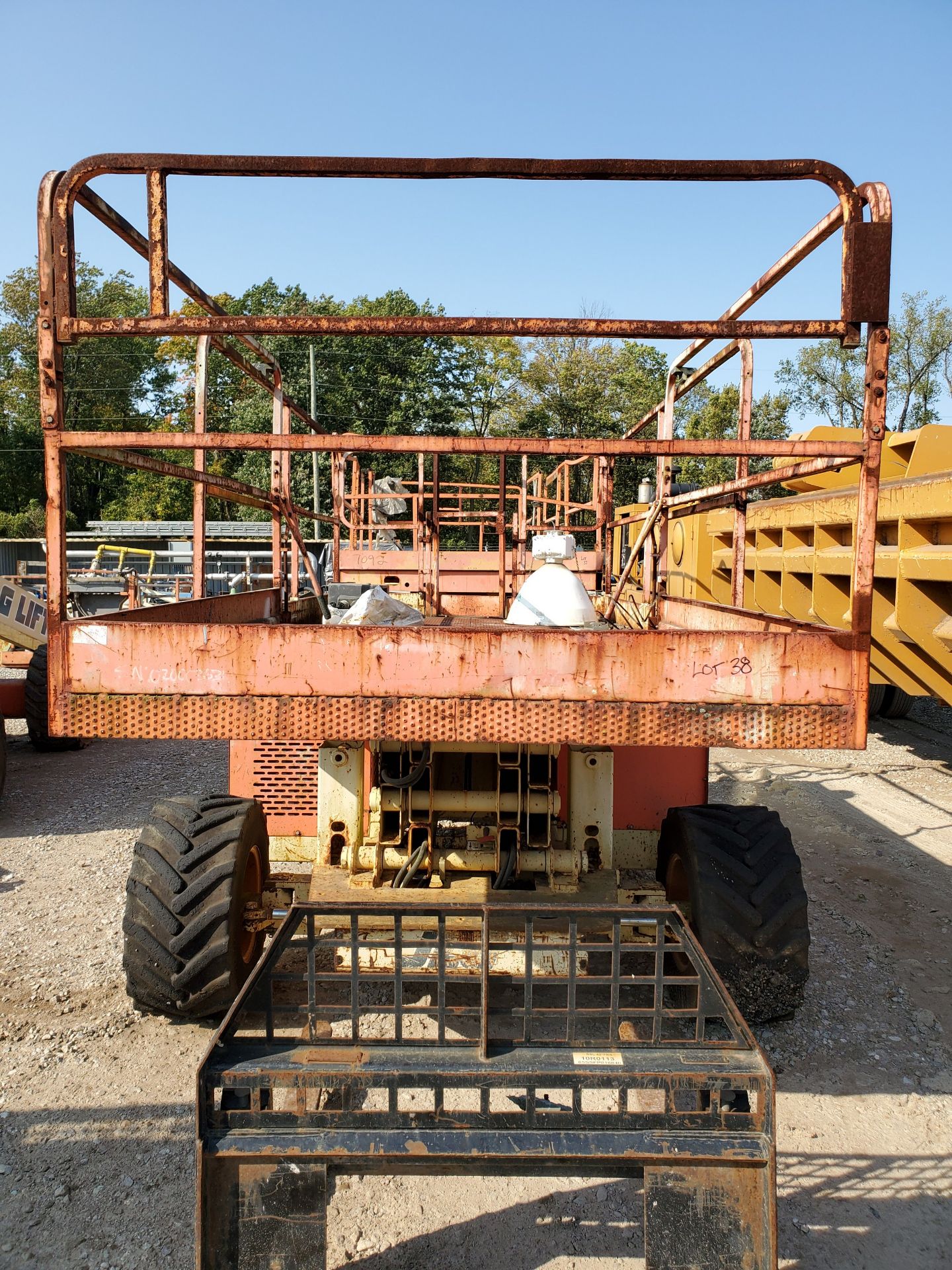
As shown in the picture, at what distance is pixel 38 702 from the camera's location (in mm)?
8250

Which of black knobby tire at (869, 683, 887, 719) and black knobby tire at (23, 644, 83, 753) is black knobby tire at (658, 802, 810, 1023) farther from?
black knobby tire at (869, 683, 887, 719)

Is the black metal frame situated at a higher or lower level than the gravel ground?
higher

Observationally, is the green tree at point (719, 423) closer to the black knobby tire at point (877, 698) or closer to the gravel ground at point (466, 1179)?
the black knobby tire at point (877, 698)

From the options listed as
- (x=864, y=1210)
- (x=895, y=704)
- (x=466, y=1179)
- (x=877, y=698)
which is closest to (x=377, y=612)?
(x=466, y=1179)

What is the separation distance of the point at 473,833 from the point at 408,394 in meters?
29.3

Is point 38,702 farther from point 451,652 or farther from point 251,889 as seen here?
point 451,652

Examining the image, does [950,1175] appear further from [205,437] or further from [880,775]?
[880,775]

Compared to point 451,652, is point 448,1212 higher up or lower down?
lower down

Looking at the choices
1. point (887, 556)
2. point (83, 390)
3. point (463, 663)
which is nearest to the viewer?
point (463, 663)

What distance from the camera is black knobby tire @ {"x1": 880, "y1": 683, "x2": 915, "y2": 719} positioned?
1052 cm

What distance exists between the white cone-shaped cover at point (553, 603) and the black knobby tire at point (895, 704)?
27.7 feet

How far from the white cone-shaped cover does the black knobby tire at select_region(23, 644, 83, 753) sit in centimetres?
599

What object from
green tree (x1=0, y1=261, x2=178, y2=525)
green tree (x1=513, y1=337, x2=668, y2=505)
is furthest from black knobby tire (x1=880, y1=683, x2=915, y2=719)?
green tree (x1=0, y1=261, x2=178, y2=525)

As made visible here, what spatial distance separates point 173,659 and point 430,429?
28.5 meters
